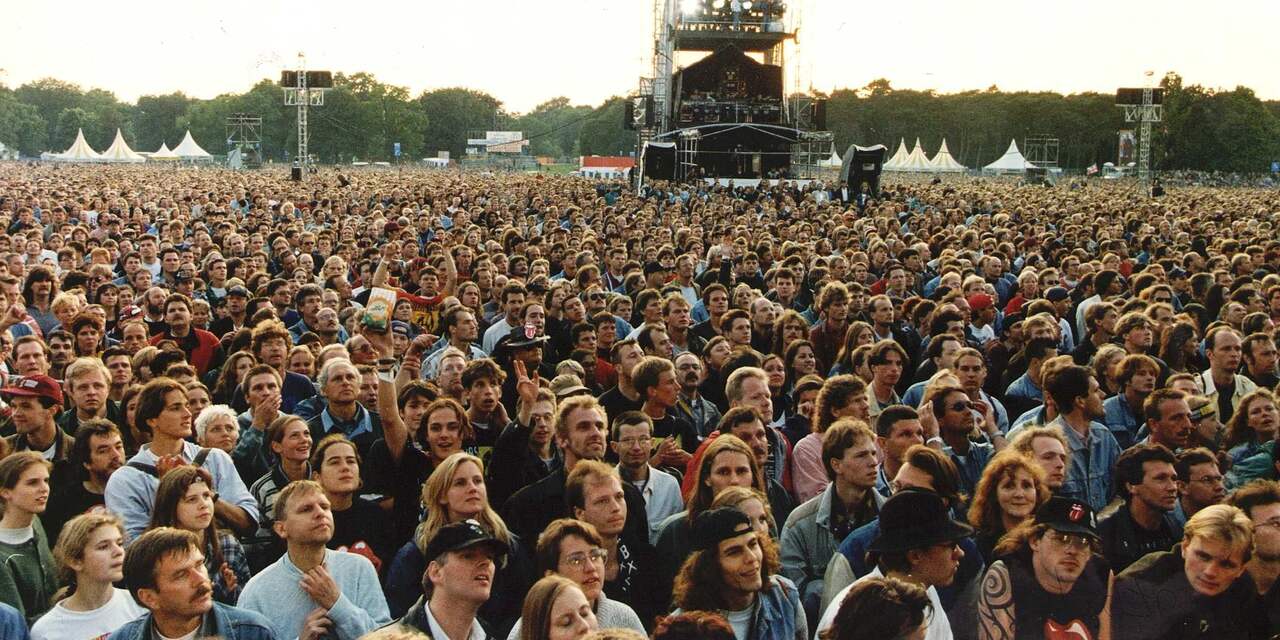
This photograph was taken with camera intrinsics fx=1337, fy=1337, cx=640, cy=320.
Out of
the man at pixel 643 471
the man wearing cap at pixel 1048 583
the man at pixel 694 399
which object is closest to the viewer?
the man wearing cap at pixel 1048 583

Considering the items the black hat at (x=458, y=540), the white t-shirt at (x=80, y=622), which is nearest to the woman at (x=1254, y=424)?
the black hat at (x=458, y=540)

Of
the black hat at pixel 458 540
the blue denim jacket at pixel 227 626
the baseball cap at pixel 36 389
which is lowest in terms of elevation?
the blue denim jacket at pixel 227 626

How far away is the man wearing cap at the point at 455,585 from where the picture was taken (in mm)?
4371

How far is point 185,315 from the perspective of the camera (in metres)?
9.88

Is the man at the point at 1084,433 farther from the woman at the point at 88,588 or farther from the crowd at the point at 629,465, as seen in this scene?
the woman at the point at 88,588

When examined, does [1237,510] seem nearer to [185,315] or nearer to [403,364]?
[403,364]

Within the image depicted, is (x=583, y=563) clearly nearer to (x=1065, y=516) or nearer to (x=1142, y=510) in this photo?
(x=1065, y=516)

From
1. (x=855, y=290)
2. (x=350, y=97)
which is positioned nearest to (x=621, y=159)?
(x=350, y=97)

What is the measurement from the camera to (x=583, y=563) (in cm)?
453

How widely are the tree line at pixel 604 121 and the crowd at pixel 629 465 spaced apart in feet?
217

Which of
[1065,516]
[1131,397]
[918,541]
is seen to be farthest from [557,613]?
[1131,397]

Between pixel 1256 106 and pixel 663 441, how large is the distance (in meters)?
83.4

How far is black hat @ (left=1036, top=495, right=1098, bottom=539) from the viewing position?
15.7 ft

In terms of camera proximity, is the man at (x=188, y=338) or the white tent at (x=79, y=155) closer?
the man at (x=188, y=338)
